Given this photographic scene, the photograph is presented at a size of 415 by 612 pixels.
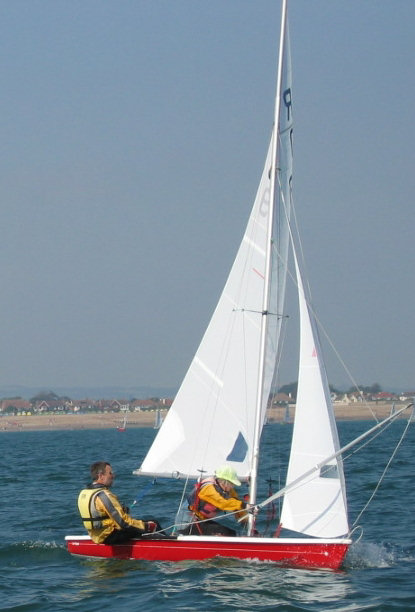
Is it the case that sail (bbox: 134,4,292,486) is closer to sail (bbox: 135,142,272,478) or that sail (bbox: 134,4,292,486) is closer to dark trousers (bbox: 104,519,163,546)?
sail (bbox: 135,142,272,478)

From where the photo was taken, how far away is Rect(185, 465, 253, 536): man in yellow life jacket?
12.8 m

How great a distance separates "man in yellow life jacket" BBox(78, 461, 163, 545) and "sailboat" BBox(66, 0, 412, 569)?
144 millimetres

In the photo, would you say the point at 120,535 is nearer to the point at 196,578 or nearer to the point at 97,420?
the point at 196,578

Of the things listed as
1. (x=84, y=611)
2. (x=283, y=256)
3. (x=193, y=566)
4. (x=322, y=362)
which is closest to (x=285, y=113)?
(x=283, y=256)

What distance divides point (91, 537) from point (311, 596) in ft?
10.5

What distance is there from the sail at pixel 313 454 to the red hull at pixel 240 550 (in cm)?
25

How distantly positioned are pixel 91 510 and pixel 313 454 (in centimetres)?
275

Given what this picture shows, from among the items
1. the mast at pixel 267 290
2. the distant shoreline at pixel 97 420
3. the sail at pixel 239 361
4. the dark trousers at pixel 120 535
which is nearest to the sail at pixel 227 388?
the sail at pixel 239 361

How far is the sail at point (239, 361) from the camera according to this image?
13.7m

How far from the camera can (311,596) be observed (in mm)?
10938

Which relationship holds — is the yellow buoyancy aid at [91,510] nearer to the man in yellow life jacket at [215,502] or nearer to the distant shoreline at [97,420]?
the man in yellow life jacket at [215,502]

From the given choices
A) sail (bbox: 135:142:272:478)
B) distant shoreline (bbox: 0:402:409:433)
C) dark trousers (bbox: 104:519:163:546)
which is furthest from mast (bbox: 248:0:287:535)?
distant shoreline (bbox: 0:402:409:433)

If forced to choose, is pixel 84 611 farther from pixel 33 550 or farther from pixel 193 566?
pixel 33 550

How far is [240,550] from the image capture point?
1228 centimetres
